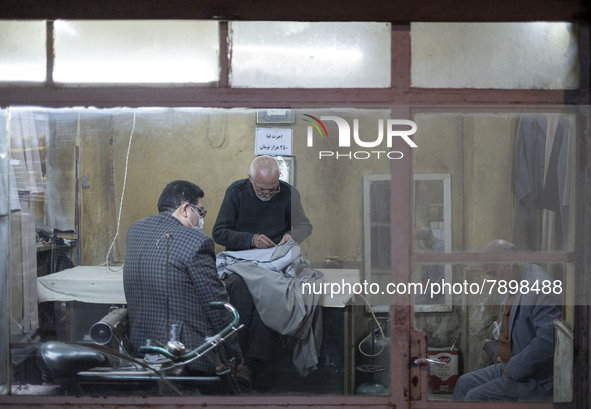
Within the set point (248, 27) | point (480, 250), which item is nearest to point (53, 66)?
point (248, 27)

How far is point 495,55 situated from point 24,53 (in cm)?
231

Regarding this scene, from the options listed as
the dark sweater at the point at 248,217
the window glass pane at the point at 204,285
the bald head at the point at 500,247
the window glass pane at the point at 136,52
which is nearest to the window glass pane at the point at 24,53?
the window glass pane at the point at 136,52

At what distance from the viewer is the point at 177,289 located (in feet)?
11.3

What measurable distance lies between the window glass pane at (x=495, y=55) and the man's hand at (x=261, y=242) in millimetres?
1633

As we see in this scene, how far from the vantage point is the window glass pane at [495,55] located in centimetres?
303

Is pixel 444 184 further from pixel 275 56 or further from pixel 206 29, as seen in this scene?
pixel 206 29

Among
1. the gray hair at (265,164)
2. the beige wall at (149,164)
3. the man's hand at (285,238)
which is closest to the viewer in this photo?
the man's hand at (285,238)

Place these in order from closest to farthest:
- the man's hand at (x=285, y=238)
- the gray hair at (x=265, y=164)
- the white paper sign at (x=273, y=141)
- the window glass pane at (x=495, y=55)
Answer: the window glass pane at (x=495, y=55) → the white paper sign at (x=273, y=141) → the man's hand at (x=285, y=238) → the gray hair at (x=265, y=164)

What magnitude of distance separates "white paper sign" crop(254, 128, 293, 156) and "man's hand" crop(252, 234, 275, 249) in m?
0.57

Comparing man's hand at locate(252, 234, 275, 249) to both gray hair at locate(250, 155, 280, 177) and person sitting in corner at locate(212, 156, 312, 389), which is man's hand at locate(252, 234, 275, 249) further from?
gray hair at locate(250, 155, 280, 177)

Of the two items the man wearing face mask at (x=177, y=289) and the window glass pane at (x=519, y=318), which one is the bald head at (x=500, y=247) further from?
the man wearing face mask at (x=177, y=289)

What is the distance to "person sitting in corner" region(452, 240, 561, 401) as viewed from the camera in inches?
121

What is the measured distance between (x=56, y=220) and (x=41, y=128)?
0.99 meters

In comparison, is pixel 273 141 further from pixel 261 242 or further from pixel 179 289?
pixel 179 289
